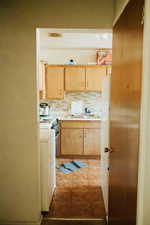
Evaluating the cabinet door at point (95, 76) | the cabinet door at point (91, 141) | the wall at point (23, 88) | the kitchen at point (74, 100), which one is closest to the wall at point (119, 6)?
the wall at point (23, 88)

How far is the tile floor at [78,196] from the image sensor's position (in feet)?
7.37

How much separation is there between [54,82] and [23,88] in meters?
2.44

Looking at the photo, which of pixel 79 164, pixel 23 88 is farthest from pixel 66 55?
pixel 23 88

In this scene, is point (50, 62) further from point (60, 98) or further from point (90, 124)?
point (90, 124)

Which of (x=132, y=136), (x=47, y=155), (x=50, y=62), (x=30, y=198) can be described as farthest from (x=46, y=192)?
(x=50, y=62)

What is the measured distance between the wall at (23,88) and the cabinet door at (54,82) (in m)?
2.42

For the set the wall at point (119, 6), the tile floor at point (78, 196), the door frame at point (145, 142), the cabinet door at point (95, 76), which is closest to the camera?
the door frame at point (145, 142)

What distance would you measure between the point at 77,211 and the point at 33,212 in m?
0.59

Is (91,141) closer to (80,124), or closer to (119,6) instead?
(80,124)

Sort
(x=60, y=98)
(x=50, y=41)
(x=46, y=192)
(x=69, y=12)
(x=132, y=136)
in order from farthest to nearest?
(x=60, y=98) → (x=50, y=41) → (x=46, y=192) → (x=69, y=12) → (x=132, y=136)

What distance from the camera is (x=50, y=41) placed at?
12.4ft

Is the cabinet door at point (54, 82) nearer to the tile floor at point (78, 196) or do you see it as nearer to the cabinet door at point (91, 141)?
the cabinet door at point (91, 141)

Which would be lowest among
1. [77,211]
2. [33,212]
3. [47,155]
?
[77,211]

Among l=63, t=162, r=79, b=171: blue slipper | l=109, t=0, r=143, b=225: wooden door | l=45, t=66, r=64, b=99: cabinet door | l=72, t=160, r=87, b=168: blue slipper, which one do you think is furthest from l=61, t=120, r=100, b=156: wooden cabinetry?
l=109, t=0, r=143, b=225: wooden door
